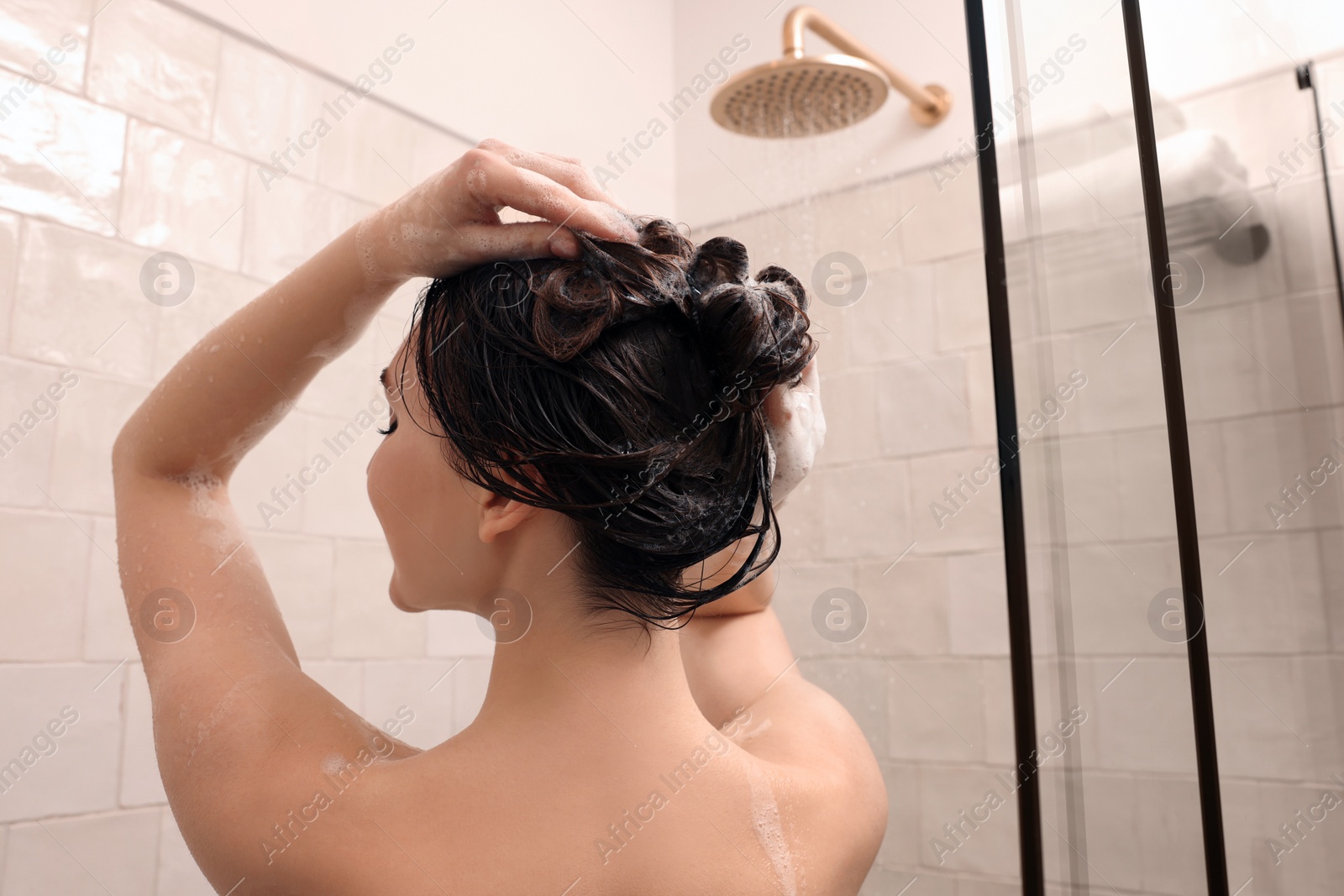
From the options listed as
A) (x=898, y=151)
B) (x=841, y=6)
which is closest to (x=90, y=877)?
(x=898, y=151)

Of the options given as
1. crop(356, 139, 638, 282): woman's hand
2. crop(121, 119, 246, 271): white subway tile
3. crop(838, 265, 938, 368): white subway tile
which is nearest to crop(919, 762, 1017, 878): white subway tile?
crop(838, 265, 938, 368): white subway tile

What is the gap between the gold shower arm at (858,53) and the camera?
1401mm

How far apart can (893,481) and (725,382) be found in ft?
3.37

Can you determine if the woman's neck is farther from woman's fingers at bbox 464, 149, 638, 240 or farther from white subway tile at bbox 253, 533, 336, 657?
white subway tile at bbox 253, 533, 336, 657

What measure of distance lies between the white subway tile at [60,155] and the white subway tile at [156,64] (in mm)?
39

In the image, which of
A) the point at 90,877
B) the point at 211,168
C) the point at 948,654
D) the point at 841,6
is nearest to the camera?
the point at 90,877

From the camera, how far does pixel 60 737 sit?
1.08m

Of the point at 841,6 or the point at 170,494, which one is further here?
the point at 841,6

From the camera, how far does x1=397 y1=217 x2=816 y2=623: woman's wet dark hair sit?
564 mm

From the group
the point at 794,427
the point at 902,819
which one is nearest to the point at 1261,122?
the point at 794,427

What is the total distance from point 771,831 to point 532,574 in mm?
217

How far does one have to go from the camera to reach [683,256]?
63 centimetres

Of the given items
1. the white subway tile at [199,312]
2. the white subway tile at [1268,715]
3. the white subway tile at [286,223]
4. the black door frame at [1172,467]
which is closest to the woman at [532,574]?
the black door frame at [1172,467]

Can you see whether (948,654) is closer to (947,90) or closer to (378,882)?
(947,90)
